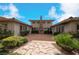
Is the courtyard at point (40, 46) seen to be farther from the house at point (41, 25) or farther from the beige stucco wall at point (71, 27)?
the beige stucco wall at point (71, 27)

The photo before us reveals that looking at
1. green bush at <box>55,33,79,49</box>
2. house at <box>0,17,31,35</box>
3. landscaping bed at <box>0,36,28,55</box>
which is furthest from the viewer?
house at <box>0,17,31,35</box>

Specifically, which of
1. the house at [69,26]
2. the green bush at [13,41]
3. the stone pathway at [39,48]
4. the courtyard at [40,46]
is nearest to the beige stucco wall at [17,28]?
the green bush at [13,41]

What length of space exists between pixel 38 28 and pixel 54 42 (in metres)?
0.89

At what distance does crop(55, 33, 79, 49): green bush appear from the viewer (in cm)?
532

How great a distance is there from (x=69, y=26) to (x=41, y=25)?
115 centimetres

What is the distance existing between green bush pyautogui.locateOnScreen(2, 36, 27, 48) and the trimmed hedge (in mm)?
1427

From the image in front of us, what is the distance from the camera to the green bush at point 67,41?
5.32 m

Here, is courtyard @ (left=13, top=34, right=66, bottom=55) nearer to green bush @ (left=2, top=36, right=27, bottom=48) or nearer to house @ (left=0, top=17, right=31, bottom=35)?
Answer: green bush @ (left=2, top=36, right=27, bottom=48)

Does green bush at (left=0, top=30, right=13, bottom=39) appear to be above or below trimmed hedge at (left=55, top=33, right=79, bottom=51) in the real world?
above

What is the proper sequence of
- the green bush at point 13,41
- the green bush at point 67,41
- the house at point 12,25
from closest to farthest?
the green bush at point 67,41 < the green bush at point 13,41 < the house at point 12,25

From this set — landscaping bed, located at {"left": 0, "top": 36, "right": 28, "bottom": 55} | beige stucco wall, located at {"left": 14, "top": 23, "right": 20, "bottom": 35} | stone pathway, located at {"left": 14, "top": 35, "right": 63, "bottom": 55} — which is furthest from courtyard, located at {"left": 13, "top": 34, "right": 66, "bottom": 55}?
beige stucco wall, located at {"left": 14, "top": 23, "right": 20, "bottom": 35}

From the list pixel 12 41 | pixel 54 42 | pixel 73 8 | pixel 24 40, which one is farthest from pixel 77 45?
pixel 12 41

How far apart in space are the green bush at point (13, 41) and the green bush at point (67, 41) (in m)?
1.42

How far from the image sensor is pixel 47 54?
18.2ft
